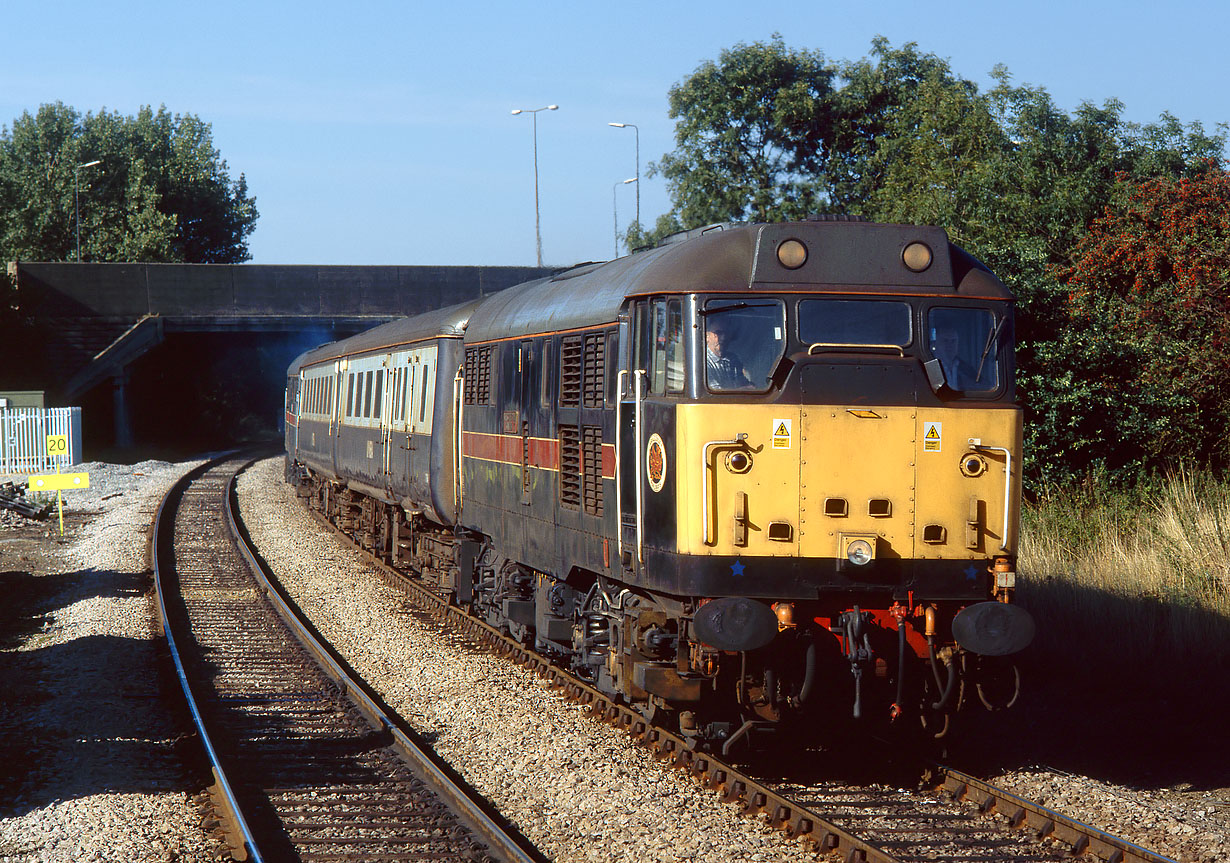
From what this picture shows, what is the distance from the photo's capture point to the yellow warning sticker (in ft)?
25.5

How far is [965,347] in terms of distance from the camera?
8.17 meters

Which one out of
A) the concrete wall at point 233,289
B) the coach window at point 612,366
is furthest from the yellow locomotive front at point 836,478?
the concrete wall at point 233,289

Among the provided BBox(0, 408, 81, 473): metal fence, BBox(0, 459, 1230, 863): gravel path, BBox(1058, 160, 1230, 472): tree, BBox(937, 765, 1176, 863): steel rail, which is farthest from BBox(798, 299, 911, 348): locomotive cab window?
BBox(0, 408, 81, 473): metal fence

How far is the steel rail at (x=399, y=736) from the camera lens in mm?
7121

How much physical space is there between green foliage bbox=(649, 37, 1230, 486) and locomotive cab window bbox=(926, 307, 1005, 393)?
7.14ft

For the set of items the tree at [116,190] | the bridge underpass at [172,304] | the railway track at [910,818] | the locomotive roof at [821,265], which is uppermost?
the tree at [116,190]

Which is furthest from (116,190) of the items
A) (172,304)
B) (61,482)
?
(61,482)

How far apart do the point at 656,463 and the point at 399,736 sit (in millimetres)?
2980

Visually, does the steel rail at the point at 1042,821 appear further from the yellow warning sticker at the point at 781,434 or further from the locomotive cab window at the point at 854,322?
the locomotive cab window at the point at 854,322

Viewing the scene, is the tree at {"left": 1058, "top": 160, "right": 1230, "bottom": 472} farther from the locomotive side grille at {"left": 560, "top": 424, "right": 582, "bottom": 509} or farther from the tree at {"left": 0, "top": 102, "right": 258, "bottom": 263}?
the tree at {"left": 0, "top": 102, "right": 258, "bottom": 263}

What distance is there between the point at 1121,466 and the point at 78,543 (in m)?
16.8

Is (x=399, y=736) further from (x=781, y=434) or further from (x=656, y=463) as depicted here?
(x=781, y=434)

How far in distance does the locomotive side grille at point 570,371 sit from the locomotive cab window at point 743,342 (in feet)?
6.19

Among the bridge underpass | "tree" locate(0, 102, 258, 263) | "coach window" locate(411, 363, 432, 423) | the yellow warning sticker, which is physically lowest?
the yellow warning sticker
